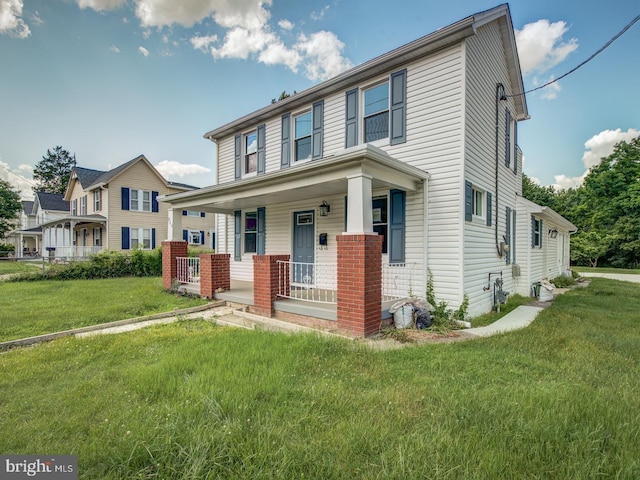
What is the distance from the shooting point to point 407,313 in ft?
18.5

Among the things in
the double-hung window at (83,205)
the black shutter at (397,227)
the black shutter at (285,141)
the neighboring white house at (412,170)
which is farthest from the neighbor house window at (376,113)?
the double-hung window at (83,205)

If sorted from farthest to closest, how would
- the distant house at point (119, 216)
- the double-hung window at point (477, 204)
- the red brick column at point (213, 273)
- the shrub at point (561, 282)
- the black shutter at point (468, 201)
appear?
1. the distant house at point (119, 216)
2. the shrub at point (561, 282)
3. the red brick column at point (213, 273)
4. the double-hung window at point (477, 204)
5. the black shutter at point (468, 201)

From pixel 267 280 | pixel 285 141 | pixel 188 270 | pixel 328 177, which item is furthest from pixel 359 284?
pixel 188 270

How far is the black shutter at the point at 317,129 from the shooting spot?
8375 millimetres

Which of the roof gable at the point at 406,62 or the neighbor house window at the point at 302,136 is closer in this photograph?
the roof gable at the point at 406,62

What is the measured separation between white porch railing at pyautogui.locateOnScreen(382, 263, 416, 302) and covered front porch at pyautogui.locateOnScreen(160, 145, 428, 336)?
2 centimetres

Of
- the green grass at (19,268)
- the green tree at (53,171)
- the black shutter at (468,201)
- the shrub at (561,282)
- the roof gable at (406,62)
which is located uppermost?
the green tree at (53,171)

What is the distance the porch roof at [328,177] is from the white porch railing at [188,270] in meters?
1.87

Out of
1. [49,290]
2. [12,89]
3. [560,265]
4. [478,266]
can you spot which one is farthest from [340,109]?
[560,265]

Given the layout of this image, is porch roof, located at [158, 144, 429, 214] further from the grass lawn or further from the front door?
the grass lawn

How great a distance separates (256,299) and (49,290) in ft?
25.9

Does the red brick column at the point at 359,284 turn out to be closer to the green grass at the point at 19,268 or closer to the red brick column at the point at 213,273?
the red brick column at the point at 213,273

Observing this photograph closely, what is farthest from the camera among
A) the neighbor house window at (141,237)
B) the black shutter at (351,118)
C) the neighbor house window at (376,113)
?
the neighbor house window at (141,237)

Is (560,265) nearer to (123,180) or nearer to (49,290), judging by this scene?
(49,290)
